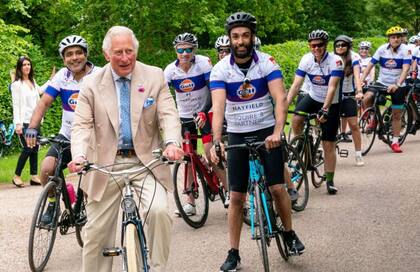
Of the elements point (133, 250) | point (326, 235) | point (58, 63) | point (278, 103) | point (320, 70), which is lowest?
point (326, 235)

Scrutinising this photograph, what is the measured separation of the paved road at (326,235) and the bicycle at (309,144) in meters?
0.37

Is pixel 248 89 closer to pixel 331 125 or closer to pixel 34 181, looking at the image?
pixel 331 125

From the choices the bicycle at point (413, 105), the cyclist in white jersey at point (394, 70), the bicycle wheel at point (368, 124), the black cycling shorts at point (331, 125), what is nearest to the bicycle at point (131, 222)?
the black cycling shorts at point (331, 125)

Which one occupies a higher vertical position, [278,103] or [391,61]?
[391,61]

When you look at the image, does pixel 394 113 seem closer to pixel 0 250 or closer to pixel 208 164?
pixel 208 164

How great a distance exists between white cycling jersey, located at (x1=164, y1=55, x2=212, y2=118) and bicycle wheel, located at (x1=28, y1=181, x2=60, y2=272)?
241cm

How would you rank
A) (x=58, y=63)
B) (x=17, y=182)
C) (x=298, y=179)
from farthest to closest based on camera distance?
(x=58, y=63) → (x=17, y=182) → (x=298, y=179)

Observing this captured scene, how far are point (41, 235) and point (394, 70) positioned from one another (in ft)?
28.9

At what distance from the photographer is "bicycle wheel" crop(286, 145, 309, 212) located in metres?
8.95

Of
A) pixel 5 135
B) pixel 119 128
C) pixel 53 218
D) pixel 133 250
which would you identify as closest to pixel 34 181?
pixel 5 135

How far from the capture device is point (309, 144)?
9.74 metres

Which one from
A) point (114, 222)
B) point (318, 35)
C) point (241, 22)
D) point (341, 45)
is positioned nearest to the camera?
point (114, 222)

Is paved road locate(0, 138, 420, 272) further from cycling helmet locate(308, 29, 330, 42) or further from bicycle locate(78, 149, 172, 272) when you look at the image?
cycling helmet locate(308, 29, 330, 42)

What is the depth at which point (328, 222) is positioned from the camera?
8312 millimetres
